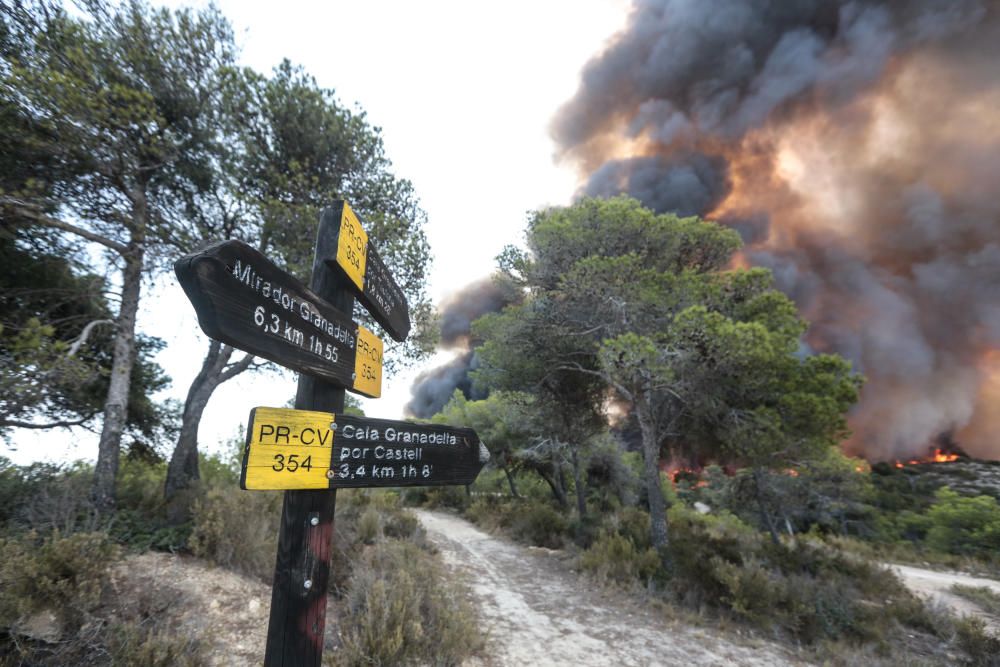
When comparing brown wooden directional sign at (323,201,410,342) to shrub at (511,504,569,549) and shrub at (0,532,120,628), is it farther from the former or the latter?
shrub at (511,504,569,549)

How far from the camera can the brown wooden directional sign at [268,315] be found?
1.47 meters

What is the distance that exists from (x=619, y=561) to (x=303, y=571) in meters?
8.37

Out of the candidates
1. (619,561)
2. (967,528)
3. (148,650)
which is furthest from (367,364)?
(967,528)

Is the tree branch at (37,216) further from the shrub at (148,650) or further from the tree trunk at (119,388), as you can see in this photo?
the shrub at (148,650)

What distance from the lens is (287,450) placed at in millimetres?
1831

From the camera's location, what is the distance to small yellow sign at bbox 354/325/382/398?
2516mm

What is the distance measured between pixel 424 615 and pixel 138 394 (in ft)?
28.3

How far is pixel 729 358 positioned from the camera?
8.62 metres

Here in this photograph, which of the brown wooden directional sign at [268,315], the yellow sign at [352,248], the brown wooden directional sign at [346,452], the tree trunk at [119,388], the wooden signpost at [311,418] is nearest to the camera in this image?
the brown wooden directional sign at [268,315]

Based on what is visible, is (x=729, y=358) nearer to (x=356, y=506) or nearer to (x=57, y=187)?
(x=356, y=506)

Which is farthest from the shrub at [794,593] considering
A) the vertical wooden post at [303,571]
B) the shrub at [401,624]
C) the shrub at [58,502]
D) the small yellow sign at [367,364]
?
the shrub at [58,502]

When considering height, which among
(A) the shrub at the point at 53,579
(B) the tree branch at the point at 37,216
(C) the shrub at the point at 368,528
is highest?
(B) the tree branch at the point at 37,216

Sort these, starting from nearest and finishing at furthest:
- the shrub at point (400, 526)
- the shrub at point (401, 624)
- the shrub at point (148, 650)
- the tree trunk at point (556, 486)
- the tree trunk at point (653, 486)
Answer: the shrub at point (148, 650) < the shrub at point (401, 624) < the shrub at point (400, 526) < the tree trunk at point (653, 486) < the tree trunk at point (556, 486)

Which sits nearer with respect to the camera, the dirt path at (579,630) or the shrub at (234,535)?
the dirt path at (579,630)
